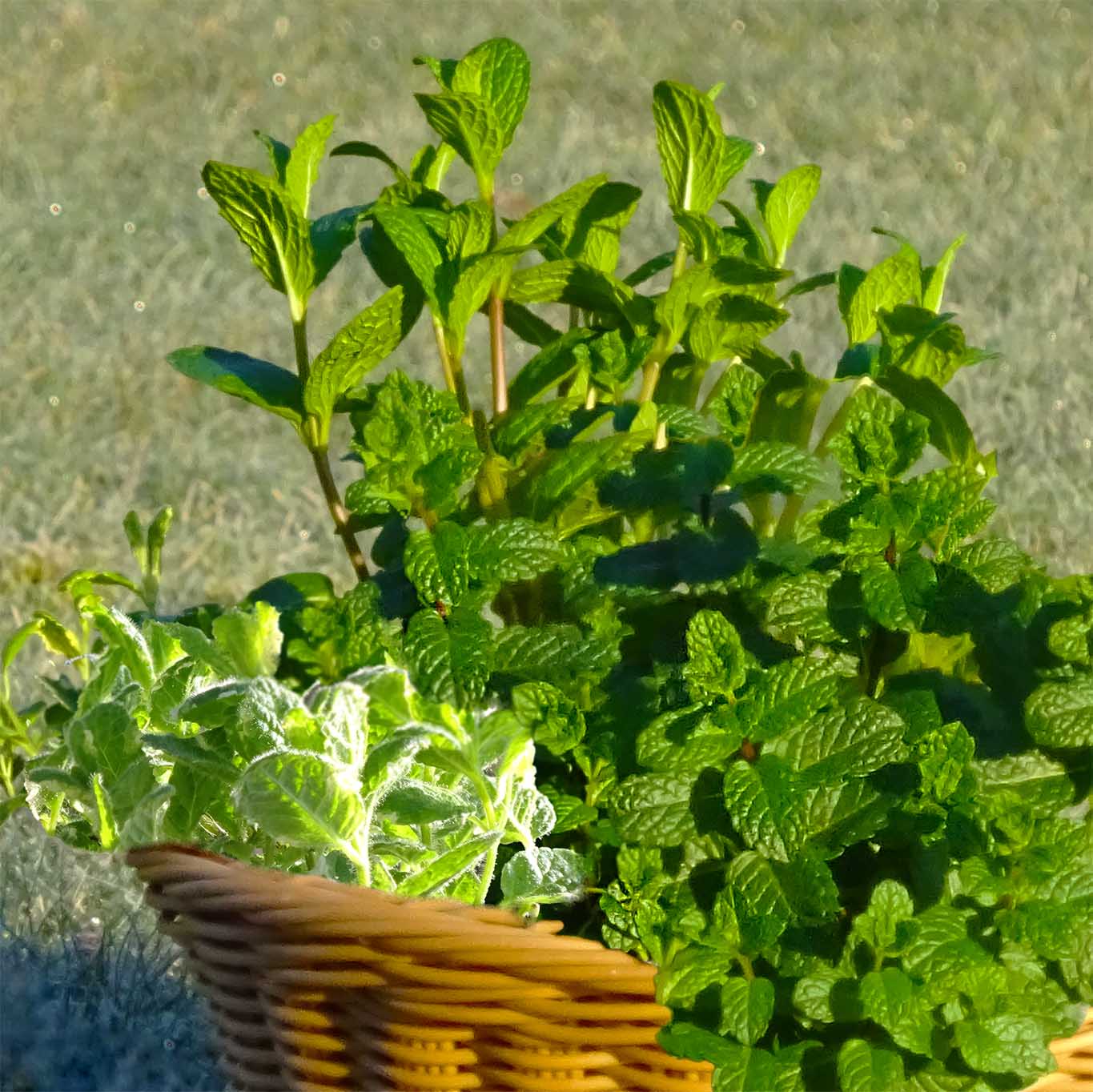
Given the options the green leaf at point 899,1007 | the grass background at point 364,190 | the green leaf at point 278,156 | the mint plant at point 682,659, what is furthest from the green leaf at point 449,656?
the grass background at point 364,190

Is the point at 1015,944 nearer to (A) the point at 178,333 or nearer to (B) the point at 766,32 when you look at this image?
(A) the point at 178,333

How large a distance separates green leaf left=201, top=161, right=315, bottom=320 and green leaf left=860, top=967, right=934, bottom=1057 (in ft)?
2.36

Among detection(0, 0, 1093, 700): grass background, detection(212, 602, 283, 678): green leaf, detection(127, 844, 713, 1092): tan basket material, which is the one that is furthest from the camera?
detection(0, 0, 1093, 700): grass background

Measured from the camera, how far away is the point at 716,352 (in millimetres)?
1398

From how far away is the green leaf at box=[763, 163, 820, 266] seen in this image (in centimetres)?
146

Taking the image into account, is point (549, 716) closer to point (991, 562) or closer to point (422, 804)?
point (422, 804)

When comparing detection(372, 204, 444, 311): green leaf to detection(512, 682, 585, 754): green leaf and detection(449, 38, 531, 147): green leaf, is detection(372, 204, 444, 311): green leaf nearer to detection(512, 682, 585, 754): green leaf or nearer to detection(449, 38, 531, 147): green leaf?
detection(449, 38, 531, 147): green leaf

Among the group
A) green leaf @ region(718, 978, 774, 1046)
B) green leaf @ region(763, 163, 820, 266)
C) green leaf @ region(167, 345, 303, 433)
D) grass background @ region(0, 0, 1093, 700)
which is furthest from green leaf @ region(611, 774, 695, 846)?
grass background @ region(0, 0, 1093, 700)

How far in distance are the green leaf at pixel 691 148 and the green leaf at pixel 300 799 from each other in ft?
1.91

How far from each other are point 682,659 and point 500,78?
54 cm

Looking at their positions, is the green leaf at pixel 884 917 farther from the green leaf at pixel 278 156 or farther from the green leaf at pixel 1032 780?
the green leaf at pixel 278 156

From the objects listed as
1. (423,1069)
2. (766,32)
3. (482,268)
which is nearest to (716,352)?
(482,268)

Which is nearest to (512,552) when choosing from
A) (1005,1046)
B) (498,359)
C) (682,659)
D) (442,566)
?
(442,566)

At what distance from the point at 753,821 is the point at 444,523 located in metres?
0.34
